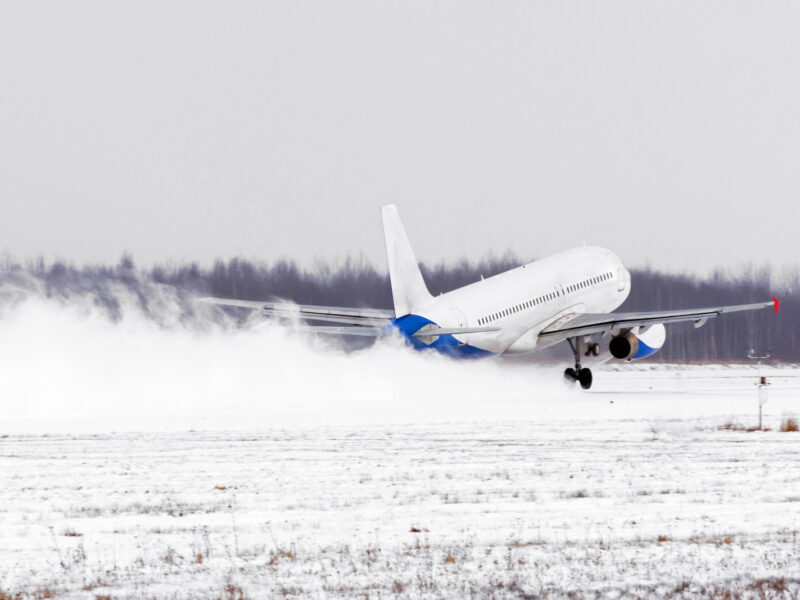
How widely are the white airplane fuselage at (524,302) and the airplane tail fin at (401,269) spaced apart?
0.44m

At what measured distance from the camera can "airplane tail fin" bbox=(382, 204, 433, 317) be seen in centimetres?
3672

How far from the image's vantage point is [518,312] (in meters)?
40.3

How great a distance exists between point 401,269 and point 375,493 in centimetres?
2287

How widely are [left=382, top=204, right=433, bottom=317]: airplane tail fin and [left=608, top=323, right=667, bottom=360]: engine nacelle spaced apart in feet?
26.9

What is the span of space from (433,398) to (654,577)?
2598 cm

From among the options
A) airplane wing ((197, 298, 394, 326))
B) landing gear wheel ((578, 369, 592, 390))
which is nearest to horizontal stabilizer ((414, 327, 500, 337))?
airplane wing ((197, 298, 394, 326))

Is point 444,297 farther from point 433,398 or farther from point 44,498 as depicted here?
point 44,498

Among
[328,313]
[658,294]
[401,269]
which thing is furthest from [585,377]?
[658,294]

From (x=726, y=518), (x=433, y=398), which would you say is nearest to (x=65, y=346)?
(x=433, y=398)

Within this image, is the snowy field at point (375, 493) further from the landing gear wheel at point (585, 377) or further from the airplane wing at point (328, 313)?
the landing gear wheel at point (585, 377)

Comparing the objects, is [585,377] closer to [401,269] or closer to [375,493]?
[401,269]

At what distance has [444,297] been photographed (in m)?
37.4

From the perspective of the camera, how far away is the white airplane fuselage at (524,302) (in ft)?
119

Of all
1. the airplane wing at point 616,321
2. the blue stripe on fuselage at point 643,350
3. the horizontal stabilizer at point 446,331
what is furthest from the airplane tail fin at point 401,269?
the blue stripe on fuselage at point 643,350
